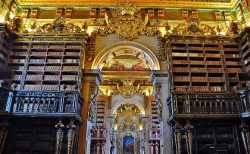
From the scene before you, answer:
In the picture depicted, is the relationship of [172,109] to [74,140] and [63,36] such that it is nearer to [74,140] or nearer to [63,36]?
[74,140]

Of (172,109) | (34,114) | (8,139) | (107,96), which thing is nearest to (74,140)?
(34,114)

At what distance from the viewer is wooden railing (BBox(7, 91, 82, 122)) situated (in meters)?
7.20

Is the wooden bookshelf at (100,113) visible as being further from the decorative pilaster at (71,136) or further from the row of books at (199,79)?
the row of books at (199,79)

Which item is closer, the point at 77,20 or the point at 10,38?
the point at 10,38

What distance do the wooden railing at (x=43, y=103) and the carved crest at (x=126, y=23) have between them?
308 centimetres

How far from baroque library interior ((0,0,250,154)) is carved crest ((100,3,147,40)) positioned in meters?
0.04

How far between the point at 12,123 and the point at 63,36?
3.50 meters

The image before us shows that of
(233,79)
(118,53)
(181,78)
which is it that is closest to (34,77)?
(118,53)

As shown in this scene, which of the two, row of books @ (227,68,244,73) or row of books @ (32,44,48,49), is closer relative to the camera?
row of books @ (227,68,244,73)

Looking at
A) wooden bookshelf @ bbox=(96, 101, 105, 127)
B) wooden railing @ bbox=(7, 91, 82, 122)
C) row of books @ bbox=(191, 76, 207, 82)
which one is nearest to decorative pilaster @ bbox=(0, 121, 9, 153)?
wooden railing @ bbox=(7, 91, 82, 122)

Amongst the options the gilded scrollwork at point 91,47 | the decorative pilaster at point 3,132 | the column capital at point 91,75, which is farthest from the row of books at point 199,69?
the decorative pilaster at point 3,132

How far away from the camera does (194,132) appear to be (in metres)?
7.40

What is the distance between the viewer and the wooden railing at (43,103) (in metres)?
7.20

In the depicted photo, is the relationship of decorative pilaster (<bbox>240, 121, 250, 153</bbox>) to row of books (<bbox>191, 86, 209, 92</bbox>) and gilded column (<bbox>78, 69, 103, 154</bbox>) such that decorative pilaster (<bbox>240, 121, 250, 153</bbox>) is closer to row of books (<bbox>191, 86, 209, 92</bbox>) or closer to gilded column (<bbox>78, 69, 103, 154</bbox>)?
row of books (<bbox>191, 86, 209, 92</bbox>)
